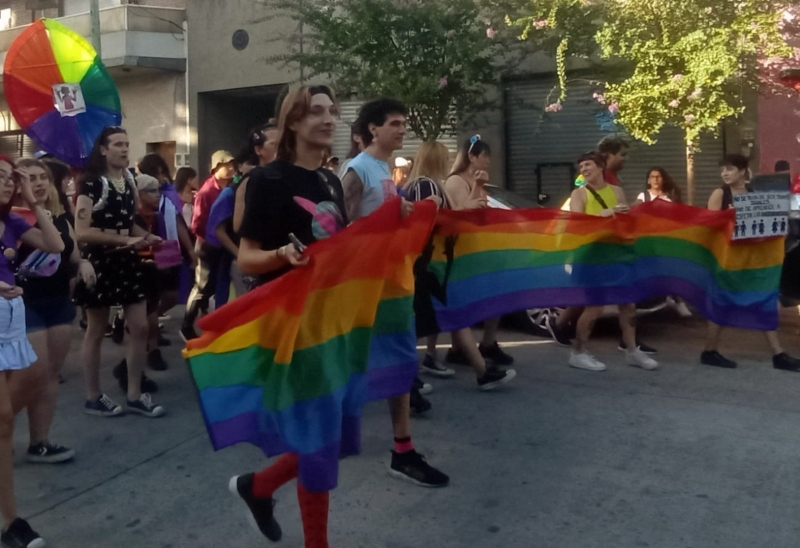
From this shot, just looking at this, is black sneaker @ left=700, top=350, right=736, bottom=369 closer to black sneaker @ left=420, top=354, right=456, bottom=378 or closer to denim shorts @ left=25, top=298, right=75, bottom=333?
black sneaker @ left=420, top=354, right=456, bottom=378

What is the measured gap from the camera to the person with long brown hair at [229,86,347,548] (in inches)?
138

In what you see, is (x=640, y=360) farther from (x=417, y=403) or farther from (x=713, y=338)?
(x=417, y=403)

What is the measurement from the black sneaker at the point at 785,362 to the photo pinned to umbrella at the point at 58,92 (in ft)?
19.0

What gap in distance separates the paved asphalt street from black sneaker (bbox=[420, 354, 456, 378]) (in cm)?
9

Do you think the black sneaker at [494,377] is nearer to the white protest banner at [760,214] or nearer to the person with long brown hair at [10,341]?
the white protest banner at [760,214]

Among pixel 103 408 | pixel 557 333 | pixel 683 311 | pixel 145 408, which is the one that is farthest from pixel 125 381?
pixel 683 311

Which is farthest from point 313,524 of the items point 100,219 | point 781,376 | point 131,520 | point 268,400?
point 781,376

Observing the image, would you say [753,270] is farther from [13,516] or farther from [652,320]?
[13,516]

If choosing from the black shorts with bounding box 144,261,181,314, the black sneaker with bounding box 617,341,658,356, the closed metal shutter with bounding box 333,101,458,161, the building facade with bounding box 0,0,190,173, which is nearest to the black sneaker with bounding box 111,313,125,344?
the black shorts with bounding box 144,261,181,314

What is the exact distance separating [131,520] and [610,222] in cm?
385

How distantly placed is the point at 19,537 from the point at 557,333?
5.05 m

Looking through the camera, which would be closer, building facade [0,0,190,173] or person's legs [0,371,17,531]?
person's legs [0,371,17,531]

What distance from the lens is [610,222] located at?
648cm

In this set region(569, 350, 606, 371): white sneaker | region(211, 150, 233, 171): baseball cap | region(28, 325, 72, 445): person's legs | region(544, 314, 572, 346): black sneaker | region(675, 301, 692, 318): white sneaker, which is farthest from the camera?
region(675, 301, 692, 318): white sneaker
